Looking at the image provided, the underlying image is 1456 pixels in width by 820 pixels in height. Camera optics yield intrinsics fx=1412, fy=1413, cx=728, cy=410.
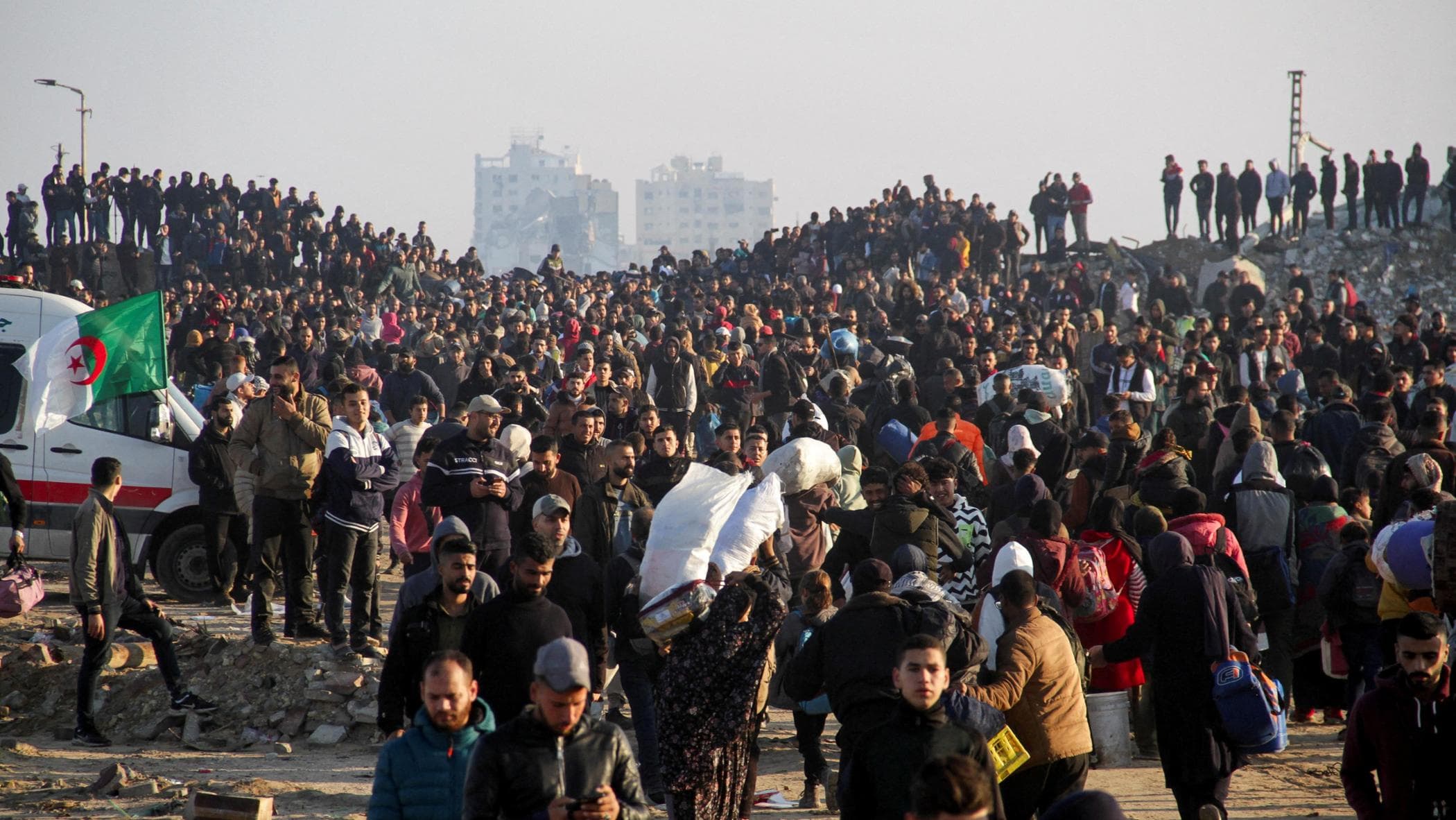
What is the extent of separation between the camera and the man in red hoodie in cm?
481

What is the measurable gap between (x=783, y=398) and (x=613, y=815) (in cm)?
1149

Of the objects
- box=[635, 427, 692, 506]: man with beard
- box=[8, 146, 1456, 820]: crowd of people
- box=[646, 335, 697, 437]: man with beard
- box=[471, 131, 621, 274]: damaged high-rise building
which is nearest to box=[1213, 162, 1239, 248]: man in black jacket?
box=[8, 146, 1456, 820]: crowd of people

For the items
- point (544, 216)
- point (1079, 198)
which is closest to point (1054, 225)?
point (1079, 198)

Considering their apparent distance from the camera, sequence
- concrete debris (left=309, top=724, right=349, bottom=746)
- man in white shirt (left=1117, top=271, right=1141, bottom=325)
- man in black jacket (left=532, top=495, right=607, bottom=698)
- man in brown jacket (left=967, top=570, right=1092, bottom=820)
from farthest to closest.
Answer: man in white shirt (left=1117, top=271, right=1141, bottom=325) → concrete debris (left=309, top=724, right=349, bottom=746) → man in black jacket (left=532, top=495, right=607, bottom=698) → man in brown jacket (left=967, top=570, right=1092, bottom=820)

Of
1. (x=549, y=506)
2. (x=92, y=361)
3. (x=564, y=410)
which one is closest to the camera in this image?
(x=549, y=506)

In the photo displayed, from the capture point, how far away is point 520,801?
4.35 meters

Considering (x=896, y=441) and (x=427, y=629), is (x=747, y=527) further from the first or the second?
(x=896, y=441)

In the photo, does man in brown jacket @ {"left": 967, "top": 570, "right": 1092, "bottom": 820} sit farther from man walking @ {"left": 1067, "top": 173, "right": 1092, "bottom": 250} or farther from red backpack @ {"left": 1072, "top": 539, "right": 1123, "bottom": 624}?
man walking @ {"left": 1067, "top": 173, "right": 1092, "bottom": 250}

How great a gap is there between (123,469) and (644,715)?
649cm

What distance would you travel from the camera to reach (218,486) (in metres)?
11.2

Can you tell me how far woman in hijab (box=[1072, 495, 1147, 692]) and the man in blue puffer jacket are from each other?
4316 millimetres

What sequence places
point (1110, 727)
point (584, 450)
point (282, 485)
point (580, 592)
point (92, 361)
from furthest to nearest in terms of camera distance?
point (92, 361)
point (584, 450)
point (282, 485)
point (1110, 727)
point (580, 592)

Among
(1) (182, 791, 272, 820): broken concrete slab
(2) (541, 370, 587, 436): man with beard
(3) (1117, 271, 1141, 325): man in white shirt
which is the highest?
(3) (1117, 271, 1141, 325): man in white shirt

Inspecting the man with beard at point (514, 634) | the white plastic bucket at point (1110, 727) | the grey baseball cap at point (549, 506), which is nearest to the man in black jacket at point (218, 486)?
the grey baseball cap at point (549, 506)
